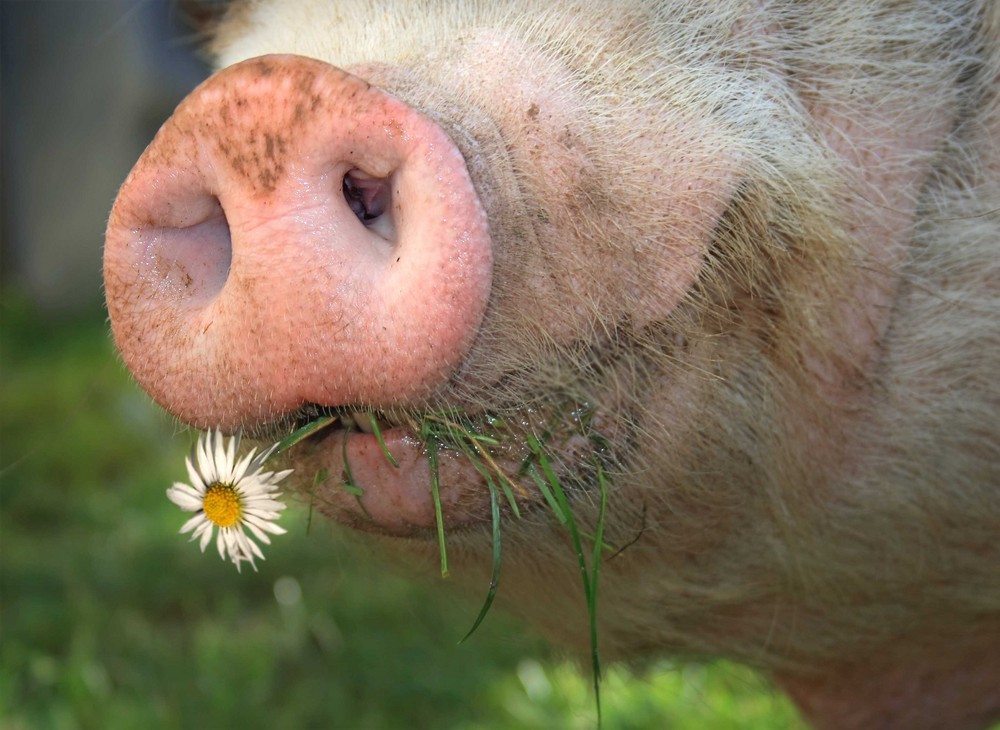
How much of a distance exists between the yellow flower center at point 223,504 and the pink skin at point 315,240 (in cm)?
11

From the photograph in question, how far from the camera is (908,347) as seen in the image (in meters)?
1.46

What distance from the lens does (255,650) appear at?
273 cm

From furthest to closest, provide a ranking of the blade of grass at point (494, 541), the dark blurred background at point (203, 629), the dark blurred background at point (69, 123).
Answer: the dark blurred background at point (69, 123) → the dark blurred background at point (203, 629) → the blade of grass at point (494, 541)

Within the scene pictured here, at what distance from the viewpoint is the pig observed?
117cm

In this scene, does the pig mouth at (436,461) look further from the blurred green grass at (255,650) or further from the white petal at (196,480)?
the blurred green grass at (255,650)

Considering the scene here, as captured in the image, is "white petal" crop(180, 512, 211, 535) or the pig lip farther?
"white petal" crop(180, 512, 211, 535)

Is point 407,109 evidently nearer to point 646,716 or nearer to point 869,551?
point 869,551

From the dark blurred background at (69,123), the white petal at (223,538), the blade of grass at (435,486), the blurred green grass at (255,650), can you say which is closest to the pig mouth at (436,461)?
the blade of grass at (435,486)

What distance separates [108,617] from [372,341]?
2.13 metres

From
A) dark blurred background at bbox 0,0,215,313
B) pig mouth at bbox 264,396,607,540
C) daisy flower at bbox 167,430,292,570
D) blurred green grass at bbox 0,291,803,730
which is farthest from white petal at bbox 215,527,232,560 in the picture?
dark blurred background at bbox 0,0,215,313

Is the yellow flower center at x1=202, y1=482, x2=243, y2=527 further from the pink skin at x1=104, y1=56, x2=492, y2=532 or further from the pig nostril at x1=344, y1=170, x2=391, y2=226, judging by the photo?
the pig nostril at x1=344, y1=170, x2=391, y2=226

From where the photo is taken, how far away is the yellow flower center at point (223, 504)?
1335mm

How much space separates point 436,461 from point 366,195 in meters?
0.28

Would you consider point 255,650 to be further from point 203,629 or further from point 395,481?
point 395,481
